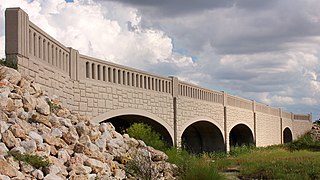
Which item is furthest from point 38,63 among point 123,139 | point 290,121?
point 290,121

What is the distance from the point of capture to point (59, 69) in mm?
14953

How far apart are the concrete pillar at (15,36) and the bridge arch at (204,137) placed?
20016 mm

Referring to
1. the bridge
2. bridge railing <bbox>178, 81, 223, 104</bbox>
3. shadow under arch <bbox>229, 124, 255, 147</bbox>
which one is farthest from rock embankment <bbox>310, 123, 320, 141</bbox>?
bridge railing <bbox>178, 81, 223, 104</bbox>

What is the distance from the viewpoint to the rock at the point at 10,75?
426 inches

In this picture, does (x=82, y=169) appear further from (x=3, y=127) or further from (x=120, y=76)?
(x=120, y=76)

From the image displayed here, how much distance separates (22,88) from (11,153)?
247cm

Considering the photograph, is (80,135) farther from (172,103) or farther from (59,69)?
(172,103)

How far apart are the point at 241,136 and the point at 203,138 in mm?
8582

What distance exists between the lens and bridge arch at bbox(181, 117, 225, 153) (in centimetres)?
3281

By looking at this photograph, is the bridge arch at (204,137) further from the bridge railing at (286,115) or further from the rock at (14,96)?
the rock at (14,96)

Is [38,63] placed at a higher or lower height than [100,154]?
higher

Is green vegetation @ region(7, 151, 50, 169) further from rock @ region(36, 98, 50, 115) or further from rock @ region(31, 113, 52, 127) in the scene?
rock @ region(36, 98, 50, 115)

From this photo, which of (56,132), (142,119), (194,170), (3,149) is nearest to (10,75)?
(56,132)

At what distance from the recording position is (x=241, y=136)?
43.1 meters
